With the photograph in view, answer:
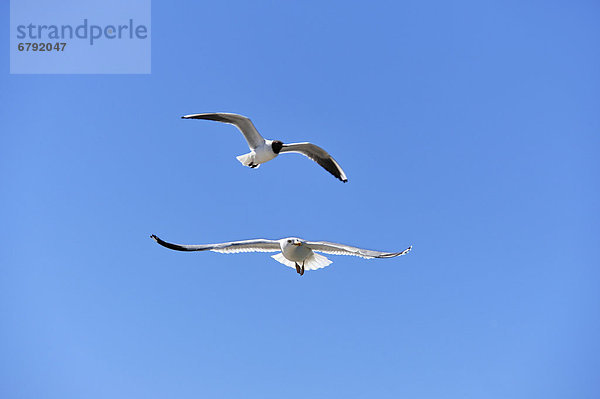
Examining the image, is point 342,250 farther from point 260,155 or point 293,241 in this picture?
point 260,155

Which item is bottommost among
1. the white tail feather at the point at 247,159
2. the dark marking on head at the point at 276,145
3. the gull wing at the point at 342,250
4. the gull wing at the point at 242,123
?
the gull wing at the point at 342,250

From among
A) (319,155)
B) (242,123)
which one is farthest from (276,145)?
(319,155)

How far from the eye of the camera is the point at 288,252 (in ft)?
24.3

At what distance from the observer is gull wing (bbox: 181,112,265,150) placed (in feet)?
25.3

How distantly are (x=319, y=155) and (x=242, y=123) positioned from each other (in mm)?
1501

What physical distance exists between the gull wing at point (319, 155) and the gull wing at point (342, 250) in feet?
4.56

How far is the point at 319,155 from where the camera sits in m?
8.62

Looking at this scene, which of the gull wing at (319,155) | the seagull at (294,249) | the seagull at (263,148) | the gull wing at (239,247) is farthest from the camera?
the gull wing at (319,155)

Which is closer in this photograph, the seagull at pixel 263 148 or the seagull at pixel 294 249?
the seagull at pixel 294 249

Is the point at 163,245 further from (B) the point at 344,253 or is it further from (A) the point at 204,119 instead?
(B) the point at 344,253

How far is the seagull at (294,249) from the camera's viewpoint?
23.5ft

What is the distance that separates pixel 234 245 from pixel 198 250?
1.79ft

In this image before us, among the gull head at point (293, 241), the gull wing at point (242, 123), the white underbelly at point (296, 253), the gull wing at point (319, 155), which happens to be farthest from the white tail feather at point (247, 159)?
the white underbelly at point (296, 253)

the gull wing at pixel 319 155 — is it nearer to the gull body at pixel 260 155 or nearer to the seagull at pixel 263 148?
the seagull at pixel 263 148
